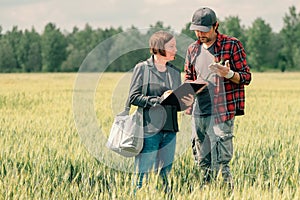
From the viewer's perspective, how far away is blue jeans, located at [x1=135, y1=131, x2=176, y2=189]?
3.77 meters

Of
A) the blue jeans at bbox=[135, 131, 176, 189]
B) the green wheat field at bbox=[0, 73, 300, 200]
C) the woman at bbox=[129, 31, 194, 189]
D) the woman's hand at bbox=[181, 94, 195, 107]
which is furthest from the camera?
the blue jeans at bbox=[135, 131, 176, 189]

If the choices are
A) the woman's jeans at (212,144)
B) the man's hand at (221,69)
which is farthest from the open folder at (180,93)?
the woman's jeans at (212,144)

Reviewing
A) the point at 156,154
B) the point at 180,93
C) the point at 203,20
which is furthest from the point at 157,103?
the point at 203,20

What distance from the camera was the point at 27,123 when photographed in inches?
294

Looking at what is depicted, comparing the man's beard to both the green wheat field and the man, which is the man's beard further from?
the green wheat field

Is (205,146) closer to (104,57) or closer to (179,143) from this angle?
(179,143)

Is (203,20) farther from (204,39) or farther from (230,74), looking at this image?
(230,74)

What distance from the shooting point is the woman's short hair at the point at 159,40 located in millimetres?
3598

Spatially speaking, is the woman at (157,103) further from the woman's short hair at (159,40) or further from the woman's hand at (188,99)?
the woman's hand at (188,99)

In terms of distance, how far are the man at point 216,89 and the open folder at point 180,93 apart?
0.26 meters

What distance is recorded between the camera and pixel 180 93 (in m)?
3.45

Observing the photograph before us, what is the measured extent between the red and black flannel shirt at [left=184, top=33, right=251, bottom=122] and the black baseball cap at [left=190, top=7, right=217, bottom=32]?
17cm

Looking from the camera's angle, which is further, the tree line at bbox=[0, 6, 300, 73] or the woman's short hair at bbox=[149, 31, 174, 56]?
the tree line at bbox=[0, 6, 300, 73]

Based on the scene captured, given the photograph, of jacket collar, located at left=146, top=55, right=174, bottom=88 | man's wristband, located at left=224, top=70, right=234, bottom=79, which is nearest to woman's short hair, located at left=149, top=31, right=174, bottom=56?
jacket collar, located at left=146, top=55, right=174, bottom=88
